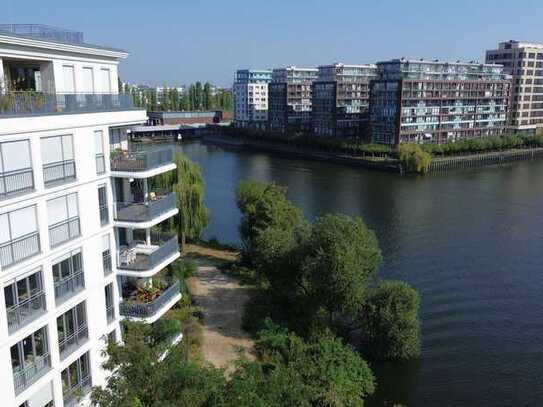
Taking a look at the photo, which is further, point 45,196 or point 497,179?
point 497,179

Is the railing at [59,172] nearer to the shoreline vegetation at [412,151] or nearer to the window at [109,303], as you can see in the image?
the window at [109,303]

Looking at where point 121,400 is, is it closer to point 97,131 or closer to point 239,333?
point 97,131

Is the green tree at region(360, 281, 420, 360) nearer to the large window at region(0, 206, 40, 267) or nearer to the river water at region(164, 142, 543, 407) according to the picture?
the river water at region(164, 142, 543, 407)

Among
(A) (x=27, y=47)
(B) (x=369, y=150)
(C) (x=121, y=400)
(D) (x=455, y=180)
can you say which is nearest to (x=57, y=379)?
(C) (x=121, y=400)

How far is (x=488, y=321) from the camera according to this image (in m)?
29.9

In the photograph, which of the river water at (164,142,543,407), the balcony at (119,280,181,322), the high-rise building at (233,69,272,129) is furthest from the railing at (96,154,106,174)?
the high-rise building at (233,69,272,129)

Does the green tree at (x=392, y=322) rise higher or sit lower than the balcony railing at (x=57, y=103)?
lower

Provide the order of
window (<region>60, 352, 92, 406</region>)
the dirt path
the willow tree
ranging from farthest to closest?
the willow tree, the dirt path, window (<region>60, 352, 92, 406</region>)

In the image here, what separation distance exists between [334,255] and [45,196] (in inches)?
524

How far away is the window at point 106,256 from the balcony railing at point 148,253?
0.56 m

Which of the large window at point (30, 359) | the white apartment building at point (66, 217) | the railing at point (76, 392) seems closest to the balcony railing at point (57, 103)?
the white apartment building at point (66, 217)

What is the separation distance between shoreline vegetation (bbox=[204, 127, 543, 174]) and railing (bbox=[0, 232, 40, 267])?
2963 inches

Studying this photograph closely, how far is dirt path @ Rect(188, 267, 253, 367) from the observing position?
930 inches

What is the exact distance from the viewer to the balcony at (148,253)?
744 inches
